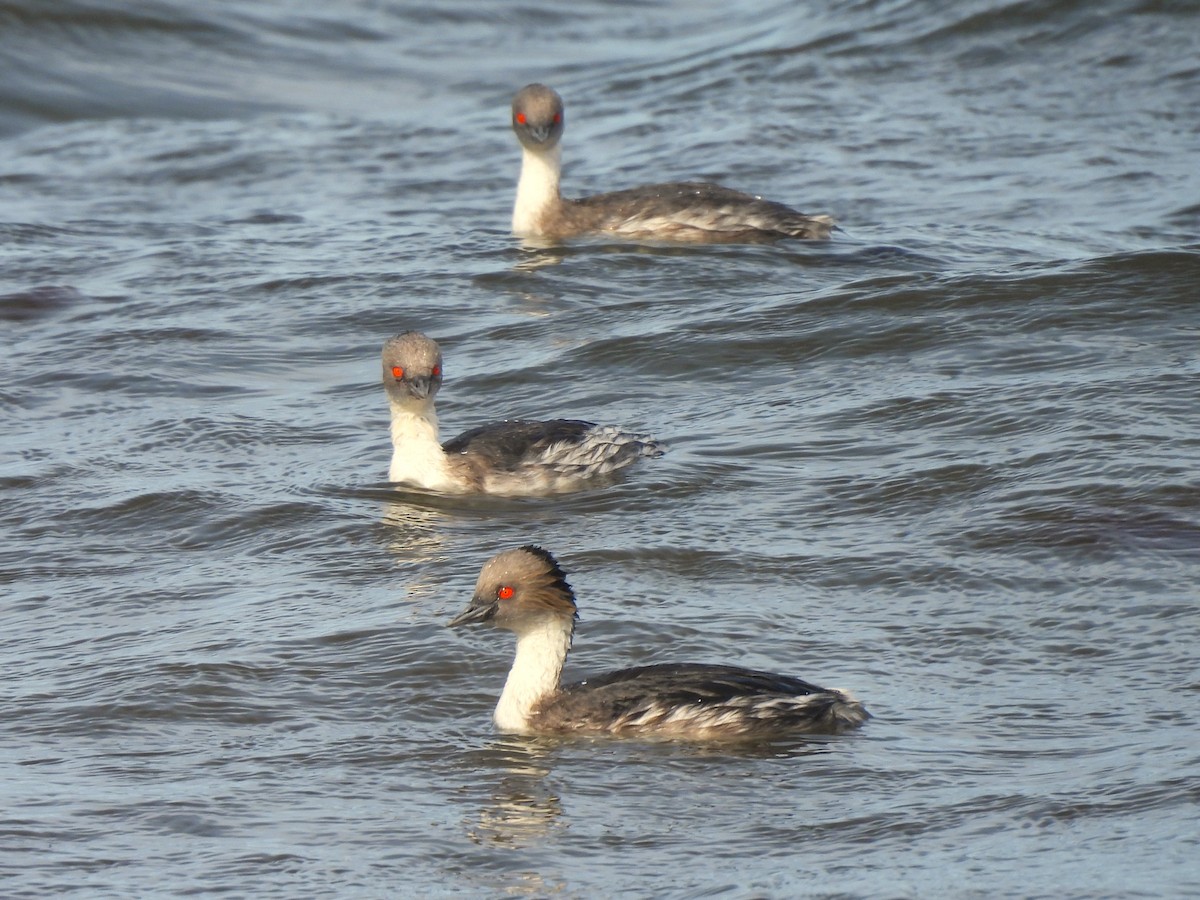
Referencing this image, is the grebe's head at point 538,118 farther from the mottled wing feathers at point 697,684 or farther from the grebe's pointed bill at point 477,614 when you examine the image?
the mottled wing feathers at point 697,684

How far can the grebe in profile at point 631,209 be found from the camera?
1612 cm

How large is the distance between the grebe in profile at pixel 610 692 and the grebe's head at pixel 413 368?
317 centimetres

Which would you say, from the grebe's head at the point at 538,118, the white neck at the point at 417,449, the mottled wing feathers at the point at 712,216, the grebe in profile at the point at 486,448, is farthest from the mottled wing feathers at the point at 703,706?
the grebe's head at the point at 538,118

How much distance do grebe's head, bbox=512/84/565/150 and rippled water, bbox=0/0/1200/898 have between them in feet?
2.95

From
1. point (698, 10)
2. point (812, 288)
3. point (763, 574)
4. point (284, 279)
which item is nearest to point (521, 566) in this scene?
point (763, 574)

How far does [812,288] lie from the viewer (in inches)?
584

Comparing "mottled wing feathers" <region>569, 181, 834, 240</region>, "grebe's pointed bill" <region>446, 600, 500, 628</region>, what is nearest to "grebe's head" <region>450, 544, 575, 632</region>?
"grebe's pointed bill" <region>446, 600, 500, 628</region>

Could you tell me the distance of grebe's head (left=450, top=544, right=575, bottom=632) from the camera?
8.34 metres

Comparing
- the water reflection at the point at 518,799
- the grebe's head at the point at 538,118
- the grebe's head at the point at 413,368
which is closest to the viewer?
the water reflection at the point at 518,799

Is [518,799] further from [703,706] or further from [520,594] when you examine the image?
[520,594]

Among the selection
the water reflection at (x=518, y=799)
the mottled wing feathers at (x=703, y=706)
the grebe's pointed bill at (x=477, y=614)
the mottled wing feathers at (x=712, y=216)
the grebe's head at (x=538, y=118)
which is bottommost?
the water reflection at (x=518, y=799)

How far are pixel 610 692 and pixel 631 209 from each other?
28.9 feet

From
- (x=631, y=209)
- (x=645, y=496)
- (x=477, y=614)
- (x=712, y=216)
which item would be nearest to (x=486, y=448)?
(x=645, y=496)

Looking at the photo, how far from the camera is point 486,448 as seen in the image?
1135cm
